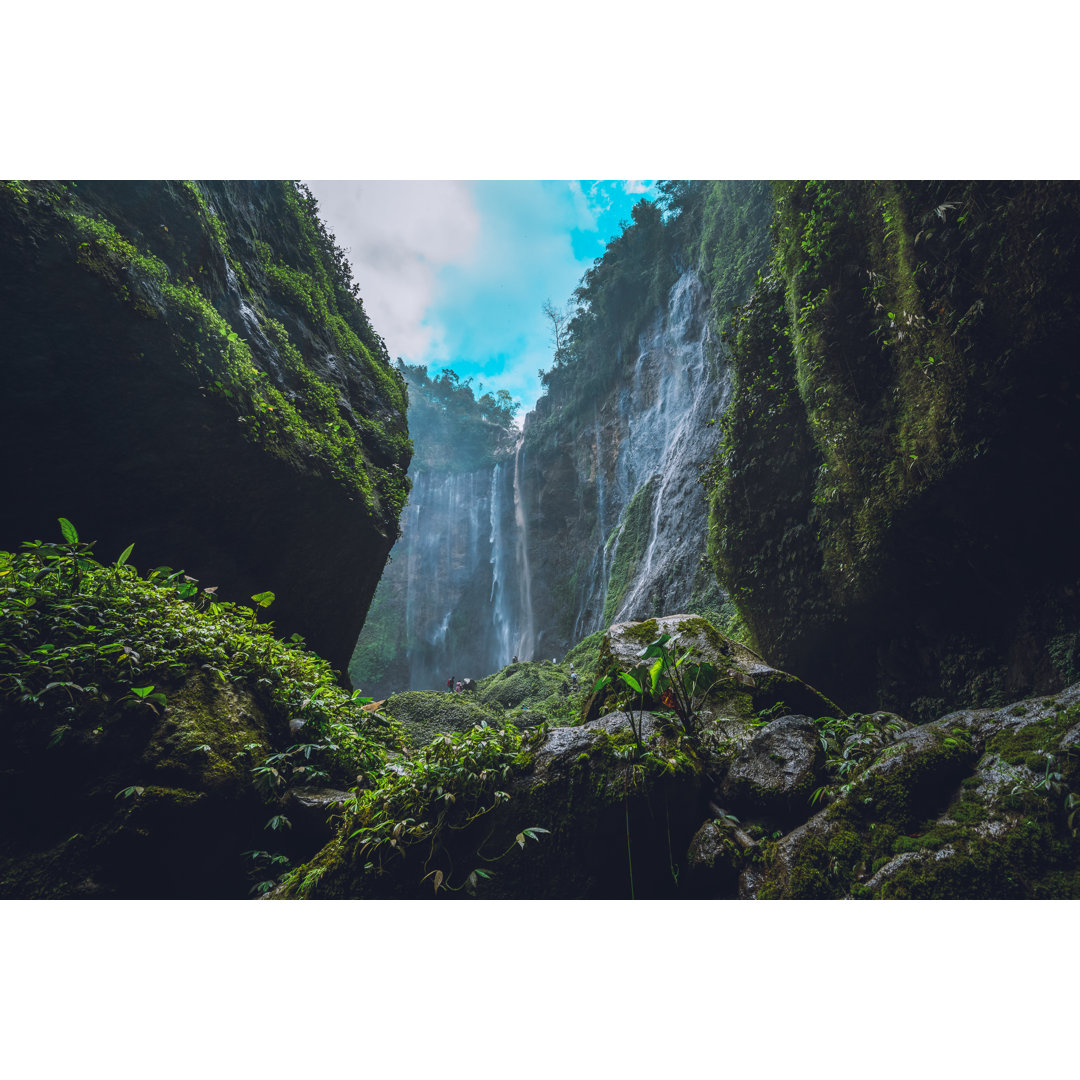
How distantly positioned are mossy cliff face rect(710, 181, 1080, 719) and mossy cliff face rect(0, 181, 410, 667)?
5.53 m

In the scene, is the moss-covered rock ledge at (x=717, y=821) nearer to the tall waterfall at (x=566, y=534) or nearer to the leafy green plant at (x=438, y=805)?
the leafy green plant at (x=438, y=805)

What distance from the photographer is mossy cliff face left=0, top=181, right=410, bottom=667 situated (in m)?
3.95

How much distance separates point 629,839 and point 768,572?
4.13 meters

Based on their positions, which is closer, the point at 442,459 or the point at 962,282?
→ the point at 962,282

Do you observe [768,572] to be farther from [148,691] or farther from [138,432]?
[138,432]

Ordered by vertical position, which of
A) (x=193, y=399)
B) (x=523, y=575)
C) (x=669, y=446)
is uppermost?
(x=523, y=575)

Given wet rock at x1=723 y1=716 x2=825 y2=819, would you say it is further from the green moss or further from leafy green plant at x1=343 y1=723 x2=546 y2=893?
the green moss

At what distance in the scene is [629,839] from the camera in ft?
6.66

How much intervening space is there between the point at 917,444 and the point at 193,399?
6.59 meters

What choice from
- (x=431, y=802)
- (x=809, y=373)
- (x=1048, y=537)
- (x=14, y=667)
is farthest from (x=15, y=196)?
(x=1048, y=537)

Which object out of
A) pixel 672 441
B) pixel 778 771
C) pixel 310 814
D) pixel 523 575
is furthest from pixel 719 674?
pixel 523 575

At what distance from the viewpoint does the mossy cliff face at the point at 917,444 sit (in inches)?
115

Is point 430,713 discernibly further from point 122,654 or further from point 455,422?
point 455,422

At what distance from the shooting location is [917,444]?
3568 millimetres
